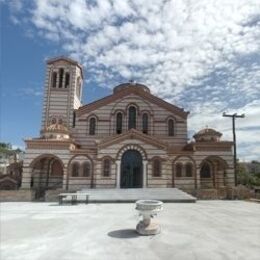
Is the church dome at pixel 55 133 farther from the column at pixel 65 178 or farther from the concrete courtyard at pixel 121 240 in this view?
the concrete courtyard at pixel 121 240

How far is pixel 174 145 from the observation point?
29641 mm

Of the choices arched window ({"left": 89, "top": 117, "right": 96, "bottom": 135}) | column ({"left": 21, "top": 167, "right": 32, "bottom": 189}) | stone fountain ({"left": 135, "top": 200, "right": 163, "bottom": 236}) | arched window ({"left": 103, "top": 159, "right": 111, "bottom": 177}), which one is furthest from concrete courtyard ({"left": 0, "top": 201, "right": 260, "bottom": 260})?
arched window ({"left": 89, "top": 117, "right": 96, "bottom": 135})

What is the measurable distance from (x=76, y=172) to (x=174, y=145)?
9.84m

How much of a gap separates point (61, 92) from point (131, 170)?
12.1 metres

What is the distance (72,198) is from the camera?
19.7 meters

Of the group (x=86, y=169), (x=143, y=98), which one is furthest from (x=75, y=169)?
(x=143, y=98)

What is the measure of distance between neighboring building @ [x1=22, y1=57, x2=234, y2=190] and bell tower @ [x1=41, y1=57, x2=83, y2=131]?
102 mm

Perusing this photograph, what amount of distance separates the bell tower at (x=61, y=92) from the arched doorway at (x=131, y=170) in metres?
7.93

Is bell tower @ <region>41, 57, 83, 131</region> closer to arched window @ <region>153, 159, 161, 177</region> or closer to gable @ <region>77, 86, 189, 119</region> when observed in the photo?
gable @ <region>77, 86, 189, 119</region>

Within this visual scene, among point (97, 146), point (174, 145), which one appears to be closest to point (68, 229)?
point (97, 146)

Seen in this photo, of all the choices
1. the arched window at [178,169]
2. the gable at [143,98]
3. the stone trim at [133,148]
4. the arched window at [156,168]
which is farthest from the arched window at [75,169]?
the arched window at [178,169]

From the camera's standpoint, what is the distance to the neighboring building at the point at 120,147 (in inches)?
1027

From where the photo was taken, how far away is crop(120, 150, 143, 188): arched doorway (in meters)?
26.2

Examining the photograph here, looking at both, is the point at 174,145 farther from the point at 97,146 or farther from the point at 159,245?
the point at 159,245
